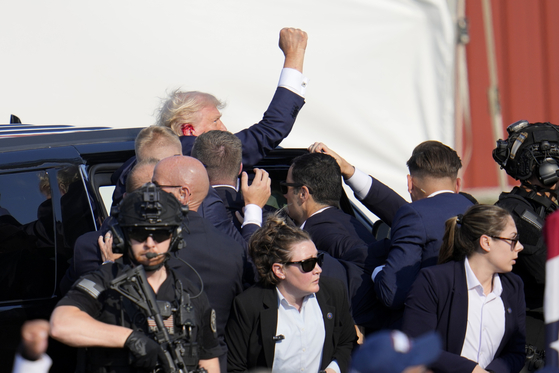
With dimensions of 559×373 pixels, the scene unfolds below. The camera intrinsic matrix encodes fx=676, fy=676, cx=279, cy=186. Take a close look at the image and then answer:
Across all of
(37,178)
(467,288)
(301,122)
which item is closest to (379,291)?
(467,288)

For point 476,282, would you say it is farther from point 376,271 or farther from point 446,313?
point 376,271

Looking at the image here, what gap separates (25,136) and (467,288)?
2.16 meters

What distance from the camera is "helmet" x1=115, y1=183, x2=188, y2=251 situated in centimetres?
225

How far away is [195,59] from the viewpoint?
4887mm

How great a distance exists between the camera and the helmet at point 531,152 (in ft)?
11.1

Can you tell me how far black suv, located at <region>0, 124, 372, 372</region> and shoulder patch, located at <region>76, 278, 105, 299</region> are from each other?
2.35ft

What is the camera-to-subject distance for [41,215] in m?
3.00

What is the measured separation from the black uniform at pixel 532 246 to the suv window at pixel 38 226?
2.03 meters

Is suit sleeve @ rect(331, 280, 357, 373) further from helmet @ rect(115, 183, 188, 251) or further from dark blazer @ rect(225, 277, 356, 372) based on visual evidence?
helmet @ rect(115, 183, 188, 251)

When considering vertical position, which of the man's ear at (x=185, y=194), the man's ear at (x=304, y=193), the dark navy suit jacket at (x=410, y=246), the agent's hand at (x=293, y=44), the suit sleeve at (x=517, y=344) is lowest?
the suit sleeve at (x=517, y=344)

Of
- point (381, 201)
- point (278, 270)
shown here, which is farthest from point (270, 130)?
point (278, 270)

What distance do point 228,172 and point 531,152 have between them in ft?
5.07

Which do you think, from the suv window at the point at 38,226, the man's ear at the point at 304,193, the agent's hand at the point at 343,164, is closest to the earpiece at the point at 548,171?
the agent's hand at the point at 343,164

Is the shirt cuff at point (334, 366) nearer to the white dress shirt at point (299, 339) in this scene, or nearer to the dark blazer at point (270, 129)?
the white dress shirt at point (299, 339)
